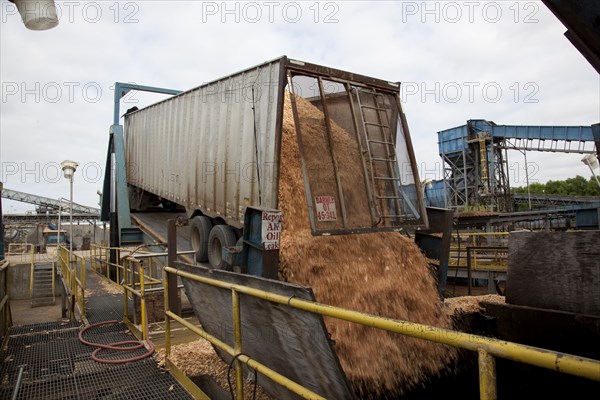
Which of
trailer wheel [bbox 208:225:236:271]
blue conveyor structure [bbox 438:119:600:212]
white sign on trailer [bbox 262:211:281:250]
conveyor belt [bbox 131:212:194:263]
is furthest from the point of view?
blue conveyor structure [bbox 438:119:600:212]

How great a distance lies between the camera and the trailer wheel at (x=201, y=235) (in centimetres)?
737

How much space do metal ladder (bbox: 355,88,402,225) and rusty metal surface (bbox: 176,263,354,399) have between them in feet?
9.26

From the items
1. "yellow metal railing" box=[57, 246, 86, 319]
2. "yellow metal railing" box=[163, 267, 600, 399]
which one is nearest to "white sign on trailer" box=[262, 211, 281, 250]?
"yellow metal railing" box=[163, 267, 600, 399]

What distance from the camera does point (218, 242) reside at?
691cm

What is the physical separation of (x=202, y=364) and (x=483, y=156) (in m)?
29.2

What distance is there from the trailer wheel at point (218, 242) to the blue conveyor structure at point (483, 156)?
24041 millimetres

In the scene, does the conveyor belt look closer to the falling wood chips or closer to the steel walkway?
the falling wood chips

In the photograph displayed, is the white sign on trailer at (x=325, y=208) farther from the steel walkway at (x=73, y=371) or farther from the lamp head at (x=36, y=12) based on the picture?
the lamp head at (x=36, y=12)

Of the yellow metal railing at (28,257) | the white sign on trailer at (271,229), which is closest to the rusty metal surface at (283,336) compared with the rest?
the white sign on trailer at (271,229)

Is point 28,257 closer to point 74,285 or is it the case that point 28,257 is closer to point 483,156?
point 74,285

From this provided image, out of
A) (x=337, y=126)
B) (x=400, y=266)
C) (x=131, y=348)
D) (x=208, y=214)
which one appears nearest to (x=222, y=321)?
(x=131, y=348)

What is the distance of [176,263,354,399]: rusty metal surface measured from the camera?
231 cm

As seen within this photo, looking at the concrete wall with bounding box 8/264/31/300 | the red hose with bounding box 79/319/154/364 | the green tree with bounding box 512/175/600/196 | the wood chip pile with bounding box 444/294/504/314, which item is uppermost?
the green tree with bounding box 512/175/600/196

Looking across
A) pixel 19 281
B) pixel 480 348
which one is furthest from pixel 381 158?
pixel 19 281
